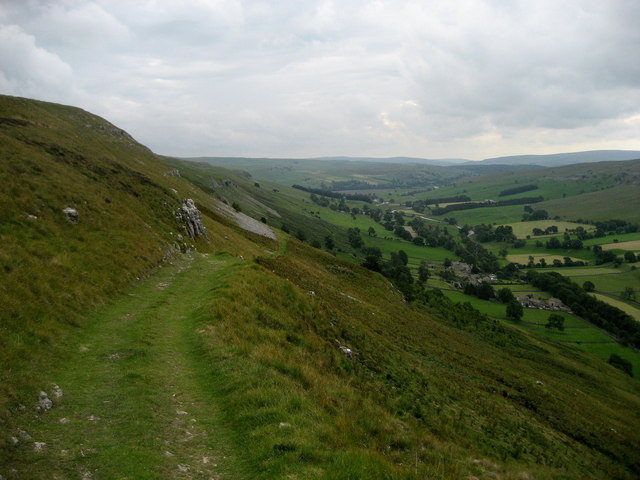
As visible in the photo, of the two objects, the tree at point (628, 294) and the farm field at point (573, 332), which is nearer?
the farm field at point (573, 332)

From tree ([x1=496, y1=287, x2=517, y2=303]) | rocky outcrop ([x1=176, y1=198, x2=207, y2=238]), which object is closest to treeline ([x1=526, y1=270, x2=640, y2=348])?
tree ([x1=496, y1=287, x2=517, y2=303])

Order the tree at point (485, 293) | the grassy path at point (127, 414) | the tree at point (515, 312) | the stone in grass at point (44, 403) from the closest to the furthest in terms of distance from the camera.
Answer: the grassy path at point (127, 414) → the stone in grass at point (44, 403) → the tree at point (515, 312) → the tree at point (485, 293)

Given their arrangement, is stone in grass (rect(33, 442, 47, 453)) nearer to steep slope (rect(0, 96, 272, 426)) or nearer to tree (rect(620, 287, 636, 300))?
steep slope (rect(0, 96, 272, 426))

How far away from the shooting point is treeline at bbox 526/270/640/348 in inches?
4838

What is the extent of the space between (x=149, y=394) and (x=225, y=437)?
3891 mm

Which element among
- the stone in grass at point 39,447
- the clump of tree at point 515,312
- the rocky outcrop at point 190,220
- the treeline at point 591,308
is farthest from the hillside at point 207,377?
the treeline at point 591,308

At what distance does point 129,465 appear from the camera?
8.80 meters

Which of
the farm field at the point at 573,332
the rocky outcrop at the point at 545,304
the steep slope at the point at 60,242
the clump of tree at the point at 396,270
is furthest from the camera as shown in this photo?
the rocky outcrop at the point at 545,304

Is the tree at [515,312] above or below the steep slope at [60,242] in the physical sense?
below

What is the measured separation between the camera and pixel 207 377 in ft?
46.3

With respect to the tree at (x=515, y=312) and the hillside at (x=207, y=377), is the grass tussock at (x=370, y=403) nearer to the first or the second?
the hillside at (x=207, y=377)

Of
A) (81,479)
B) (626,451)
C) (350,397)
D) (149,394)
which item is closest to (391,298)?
(626,451)

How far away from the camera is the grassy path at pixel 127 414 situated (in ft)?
28.8

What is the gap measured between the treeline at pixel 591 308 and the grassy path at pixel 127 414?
154955mm
